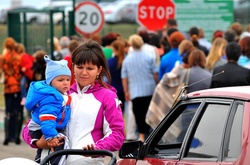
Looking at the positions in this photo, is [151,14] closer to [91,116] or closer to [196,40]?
[196,40]

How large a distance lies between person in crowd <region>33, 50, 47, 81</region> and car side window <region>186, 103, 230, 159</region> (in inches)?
358

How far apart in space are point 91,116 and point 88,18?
12588mm

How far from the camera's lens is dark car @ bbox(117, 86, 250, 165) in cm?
535

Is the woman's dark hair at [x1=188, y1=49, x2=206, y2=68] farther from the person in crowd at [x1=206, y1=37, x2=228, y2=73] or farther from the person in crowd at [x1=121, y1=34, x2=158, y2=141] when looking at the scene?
the person in crowd at [x1=121, y1=34, x2=158, y2=141]

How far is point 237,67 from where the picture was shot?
439 inches

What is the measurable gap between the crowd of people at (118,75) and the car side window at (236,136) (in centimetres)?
114

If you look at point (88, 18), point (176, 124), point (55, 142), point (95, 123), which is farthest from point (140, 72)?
point (55, 142)

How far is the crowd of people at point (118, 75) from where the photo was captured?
641cm

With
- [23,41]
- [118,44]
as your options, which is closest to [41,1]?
[23,41]

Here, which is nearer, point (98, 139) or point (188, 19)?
point (98, 139)

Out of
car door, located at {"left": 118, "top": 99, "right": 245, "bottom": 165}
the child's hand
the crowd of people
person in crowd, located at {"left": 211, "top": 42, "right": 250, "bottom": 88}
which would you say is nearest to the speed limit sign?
the crowd of people

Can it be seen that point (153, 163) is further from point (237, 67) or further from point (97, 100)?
point (237, 67)

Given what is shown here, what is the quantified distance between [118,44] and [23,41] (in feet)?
22.0

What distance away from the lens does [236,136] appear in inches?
212
